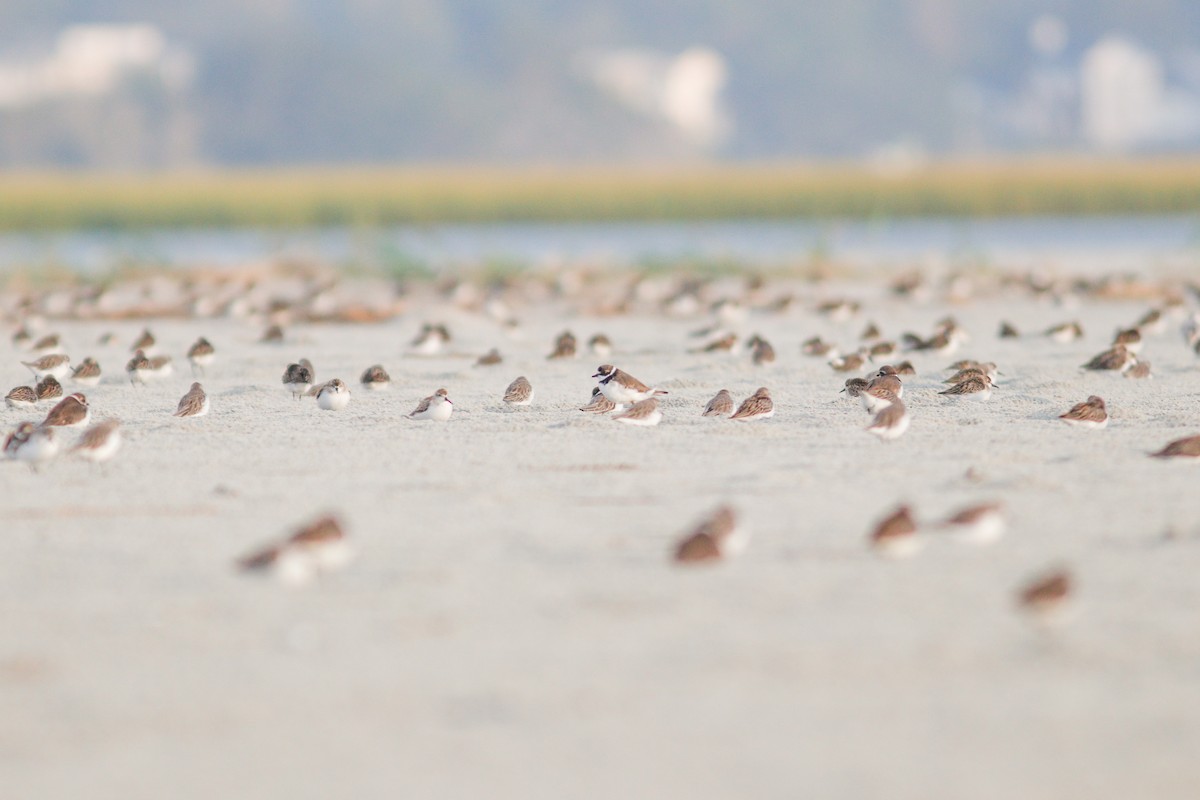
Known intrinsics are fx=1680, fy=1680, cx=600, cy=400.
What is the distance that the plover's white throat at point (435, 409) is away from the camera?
12.4 metres

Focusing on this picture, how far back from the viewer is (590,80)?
189875 millimetres

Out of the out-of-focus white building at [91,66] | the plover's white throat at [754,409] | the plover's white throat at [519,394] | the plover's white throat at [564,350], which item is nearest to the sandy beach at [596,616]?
the plover's white throat at [754,409]

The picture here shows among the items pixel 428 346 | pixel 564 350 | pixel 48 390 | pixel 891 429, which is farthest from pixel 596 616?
pixel 428 346

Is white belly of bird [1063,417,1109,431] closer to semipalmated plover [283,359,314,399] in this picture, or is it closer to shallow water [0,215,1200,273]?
semipalmated plover [283,359,314,399]

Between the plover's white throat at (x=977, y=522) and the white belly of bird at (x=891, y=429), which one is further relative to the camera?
the white belly of bird at (x=891, y=429)

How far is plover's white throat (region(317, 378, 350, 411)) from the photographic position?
1284 cm

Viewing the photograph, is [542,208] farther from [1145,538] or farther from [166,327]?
[1145,538]

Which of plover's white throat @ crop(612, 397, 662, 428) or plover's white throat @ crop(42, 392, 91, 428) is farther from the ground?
plover's white throat @ crop(42, 392, 91, 428)

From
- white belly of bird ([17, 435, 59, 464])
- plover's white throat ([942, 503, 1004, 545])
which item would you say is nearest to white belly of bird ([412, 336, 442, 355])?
white belly of bird ([17, 435, 59, 464])

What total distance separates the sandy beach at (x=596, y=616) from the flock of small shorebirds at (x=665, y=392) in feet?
0.46

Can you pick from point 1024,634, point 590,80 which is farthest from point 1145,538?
point 590,80

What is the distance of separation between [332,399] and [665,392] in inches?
→ 105

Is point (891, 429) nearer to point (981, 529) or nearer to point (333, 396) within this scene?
point (981, 529)

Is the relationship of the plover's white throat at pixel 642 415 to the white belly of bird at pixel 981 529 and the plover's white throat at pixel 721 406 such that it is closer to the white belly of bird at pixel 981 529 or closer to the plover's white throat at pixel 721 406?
the plover's white throat at pixel 721 406
